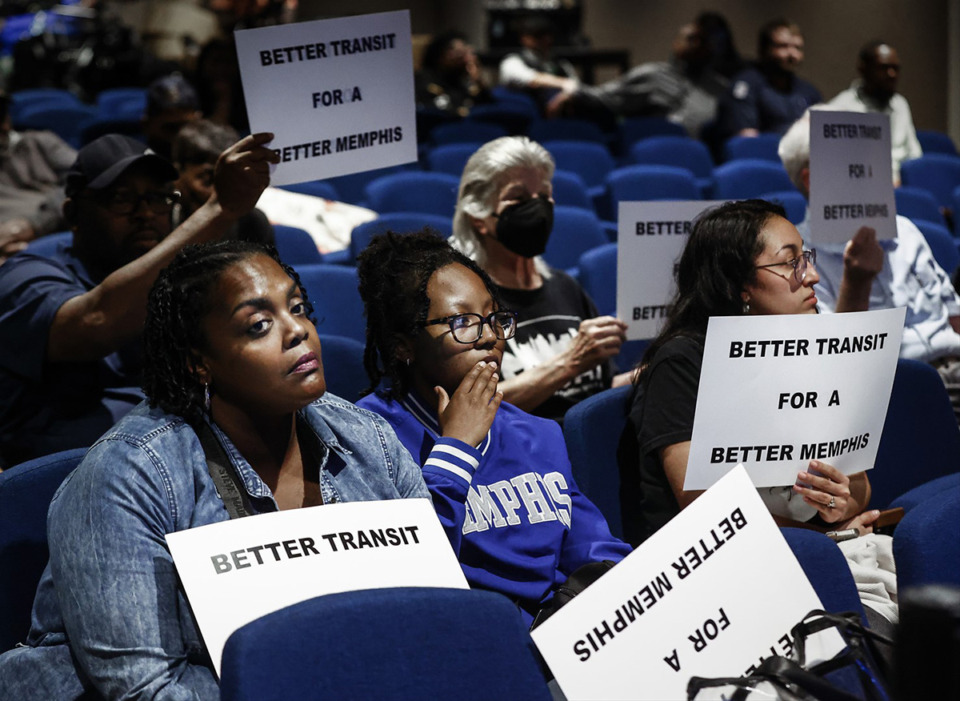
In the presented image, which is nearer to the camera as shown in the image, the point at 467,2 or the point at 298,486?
the point at 298,486

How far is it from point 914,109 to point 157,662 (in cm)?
1038

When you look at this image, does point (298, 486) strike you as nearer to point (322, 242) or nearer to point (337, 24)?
point (337, 24)

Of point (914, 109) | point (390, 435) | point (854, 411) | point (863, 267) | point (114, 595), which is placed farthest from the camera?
point (914, 109)

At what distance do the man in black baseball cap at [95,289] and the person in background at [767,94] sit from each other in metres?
6.02

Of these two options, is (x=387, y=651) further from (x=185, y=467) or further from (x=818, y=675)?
(x=818, y=675)

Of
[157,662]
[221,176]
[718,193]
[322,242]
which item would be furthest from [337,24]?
[718,193]

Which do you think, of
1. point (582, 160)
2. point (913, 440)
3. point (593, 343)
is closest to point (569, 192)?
point (582, 160)

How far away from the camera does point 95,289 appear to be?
2562mm

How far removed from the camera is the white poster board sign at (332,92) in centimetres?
259

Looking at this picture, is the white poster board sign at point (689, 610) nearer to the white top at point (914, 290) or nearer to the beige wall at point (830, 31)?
the white top at point (914, 290)

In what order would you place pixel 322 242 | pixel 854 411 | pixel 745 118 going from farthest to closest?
pixel 745 118 < pixel 322 242 < pixel 854 411

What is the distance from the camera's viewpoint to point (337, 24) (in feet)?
8.90

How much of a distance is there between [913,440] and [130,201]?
2.12 m

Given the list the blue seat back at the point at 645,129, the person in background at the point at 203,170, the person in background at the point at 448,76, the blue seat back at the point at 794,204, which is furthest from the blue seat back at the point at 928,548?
the person in background at the point at 448,76
